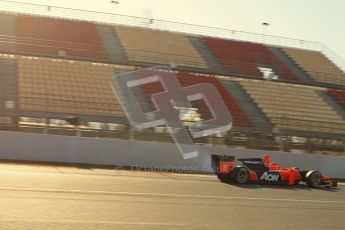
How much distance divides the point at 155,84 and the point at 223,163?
12070 millimetres

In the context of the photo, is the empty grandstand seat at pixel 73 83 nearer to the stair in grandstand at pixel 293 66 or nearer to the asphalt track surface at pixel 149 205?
the asphalt track surface at pixel 149 205

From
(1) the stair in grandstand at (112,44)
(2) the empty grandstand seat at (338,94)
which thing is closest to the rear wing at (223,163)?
(1) the stair in grandstand at (112,44)

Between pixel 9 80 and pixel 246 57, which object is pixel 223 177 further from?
pixel 246 57

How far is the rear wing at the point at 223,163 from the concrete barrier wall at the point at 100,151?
3999 millimetres

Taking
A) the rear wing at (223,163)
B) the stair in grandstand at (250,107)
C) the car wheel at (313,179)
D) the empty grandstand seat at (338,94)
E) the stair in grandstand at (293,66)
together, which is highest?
the stair in grandstand at (293,66)

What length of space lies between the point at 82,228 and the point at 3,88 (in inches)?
620

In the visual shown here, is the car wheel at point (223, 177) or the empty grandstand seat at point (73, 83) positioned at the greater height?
the empty grandstand seat at point (73, 83)

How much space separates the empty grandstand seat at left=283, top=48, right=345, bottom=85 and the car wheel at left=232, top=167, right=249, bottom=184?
20.1 metres

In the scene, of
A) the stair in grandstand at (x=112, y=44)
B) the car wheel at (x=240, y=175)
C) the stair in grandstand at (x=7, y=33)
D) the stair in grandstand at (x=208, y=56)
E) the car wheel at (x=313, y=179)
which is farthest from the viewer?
the stair in grandstand at (x=208, y=56)

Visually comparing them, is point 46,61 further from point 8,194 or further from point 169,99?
point 8,194

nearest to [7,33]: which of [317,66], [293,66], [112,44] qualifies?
[112,44]

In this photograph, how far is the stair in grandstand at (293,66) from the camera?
1228 inches

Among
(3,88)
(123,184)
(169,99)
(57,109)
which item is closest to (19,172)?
(123,184)

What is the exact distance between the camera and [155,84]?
24.7 metres
